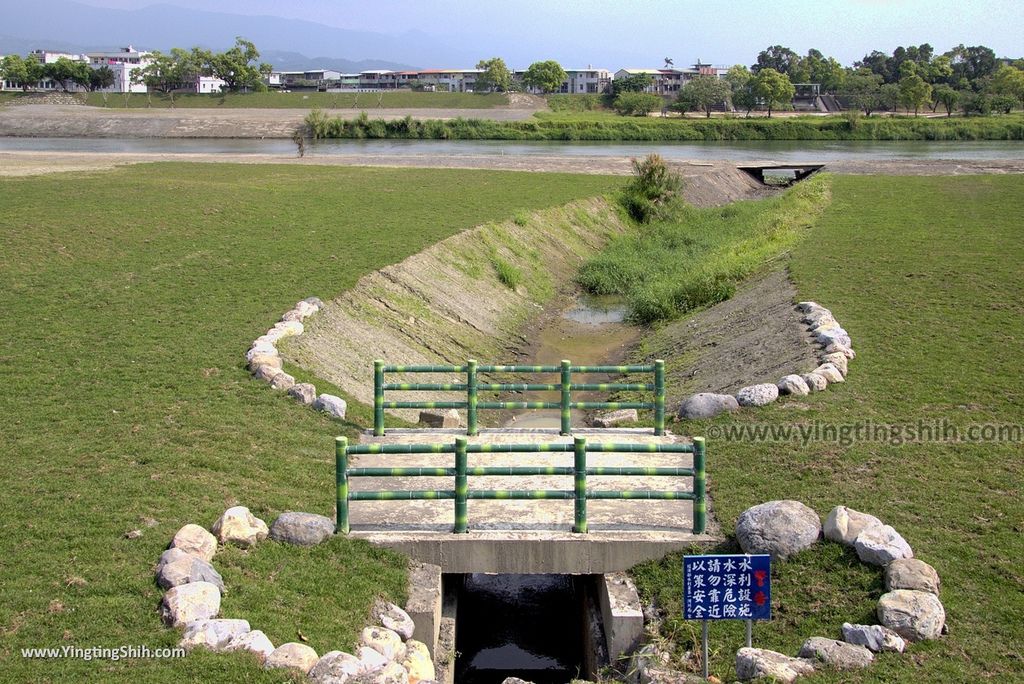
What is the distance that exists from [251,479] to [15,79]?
156 m

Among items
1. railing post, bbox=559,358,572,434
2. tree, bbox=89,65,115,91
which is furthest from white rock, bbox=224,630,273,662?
tree, bbox=89,65,115,91

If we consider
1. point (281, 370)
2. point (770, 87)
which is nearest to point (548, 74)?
point (770, 87)

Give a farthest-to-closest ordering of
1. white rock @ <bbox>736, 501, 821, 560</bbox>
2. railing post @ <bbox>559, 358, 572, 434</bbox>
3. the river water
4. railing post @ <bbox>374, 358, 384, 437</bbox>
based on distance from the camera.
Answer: the river water
railing post @ <bbox>559, 358, 572, 434</bbox>
railing post @ <bbox>374, 358, 384, 437</bbox>
white rock @ <bbox>736, 501, 821, 560</bbox>

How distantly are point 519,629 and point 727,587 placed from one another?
4547 millimetres

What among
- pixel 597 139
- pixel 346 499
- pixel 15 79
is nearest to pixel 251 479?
pixel 346 499

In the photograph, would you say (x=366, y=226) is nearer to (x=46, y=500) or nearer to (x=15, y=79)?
(x=46, y=500)

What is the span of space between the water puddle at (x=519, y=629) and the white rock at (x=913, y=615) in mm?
3891

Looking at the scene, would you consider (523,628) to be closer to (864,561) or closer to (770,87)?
(864,561)

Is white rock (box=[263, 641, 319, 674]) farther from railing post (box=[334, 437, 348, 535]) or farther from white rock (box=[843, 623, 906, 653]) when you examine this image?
white rock (box=[843, 623, 906, 653])

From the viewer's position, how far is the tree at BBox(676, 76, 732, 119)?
134375mm

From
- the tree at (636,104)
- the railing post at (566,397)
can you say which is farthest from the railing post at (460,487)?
the tree at (636,104)

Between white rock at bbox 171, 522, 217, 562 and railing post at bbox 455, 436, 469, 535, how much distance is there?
246 centimetres

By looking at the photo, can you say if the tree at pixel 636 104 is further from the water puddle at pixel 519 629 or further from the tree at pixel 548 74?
the water puddle at pixel 519 629

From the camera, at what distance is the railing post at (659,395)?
13781 mm
